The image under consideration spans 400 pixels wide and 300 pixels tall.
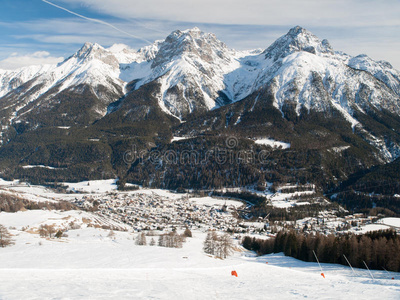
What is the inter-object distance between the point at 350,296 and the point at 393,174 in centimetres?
15085

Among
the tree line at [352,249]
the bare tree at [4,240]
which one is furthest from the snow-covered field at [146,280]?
the tree line at [352,249]

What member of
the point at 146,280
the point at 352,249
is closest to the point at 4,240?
the point at 146,280

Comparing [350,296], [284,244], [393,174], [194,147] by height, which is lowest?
[284,244]

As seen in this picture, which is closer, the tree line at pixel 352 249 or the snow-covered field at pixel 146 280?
the snow-covered field at pixel 146 280

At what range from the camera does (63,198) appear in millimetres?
145250

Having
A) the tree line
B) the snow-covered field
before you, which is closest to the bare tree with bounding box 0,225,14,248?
the snow-covered field

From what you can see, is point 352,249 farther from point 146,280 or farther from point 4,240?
point 4,240

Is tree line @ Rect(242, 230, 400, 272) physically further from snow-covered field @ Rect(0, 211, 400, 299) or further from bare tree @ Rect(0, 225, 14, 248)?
bare tree @ Rect(0, 225, 14, 248)

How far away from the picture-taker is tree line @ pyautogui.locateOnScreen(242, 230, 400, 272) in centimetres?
4784

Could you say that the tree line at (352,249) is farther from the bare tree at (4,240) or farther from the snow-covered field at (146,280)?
the bare tree at (4,240)

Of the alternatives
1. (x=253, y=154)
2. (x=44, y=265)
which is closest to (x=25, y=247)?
(x=44, y=265)

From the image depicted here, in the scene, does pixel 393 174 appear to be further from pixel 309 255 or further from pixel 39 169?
pixel 39 169

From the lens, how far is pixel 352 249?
52250 mm

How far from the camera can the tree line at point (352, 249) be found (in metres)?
47.8
